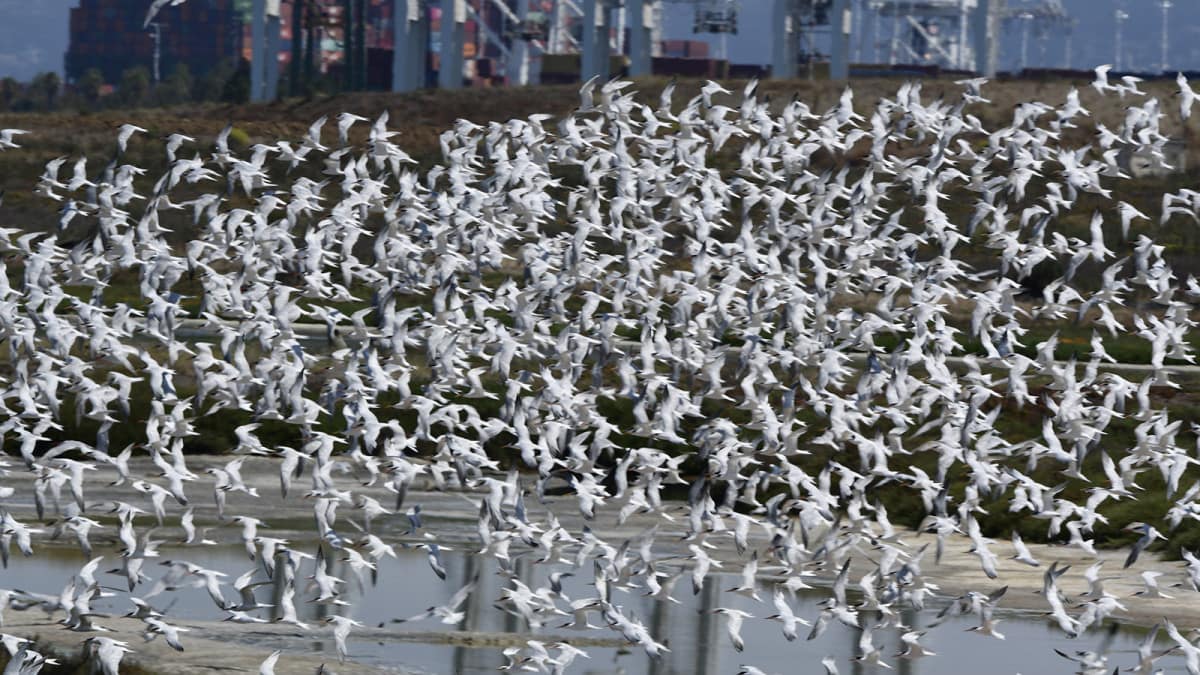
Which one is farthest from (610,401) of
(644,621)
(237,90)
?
(237,90)

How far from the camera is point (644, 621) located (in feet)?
114

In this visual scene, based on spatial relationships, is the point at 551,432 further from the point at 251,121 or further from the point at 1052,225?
the point at 251,121

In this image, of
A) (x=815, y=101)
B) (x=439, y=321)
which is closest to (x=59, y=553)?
(x=439, y=321)

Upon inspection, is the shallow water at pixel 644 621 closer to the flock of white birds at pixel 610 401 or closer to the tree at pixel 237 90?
the flock of white birds at pixel 610 401

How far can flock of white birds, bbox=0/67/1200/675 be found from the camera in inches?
1356

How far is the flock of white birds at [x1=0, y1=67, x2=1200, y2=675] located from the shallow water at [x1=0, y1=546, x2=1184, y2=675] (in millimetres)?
379

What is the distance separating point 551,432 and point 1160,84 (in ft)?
244

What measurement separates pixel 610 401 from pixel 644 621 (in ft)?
49.3

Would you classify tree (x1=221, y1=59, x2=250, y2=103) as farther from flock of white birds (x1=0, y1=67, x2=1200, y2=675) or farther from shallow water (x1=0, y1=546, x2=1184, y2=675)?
shallow water (x1=0, y1=546, x2=1184, y2=675)

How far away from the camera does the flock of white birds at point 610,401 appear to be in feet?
113

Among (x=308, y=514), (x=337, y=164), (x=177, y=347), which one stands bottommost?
(x=308, y=514)

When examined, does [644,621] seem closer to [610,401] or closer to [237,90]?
[610,401]

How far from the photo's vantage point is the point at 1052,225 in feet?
265

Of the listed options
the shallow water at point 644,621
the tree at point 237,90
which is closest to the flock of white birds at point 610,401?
the shallow water at point 644,621
